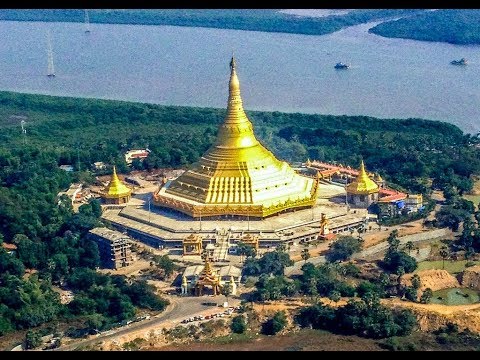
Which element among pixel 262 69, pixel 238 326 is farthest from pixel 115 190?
pixel 262 69

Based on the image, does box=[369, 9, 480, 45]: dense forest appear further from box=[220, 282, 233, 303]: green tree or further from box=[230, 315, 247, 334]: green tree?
box=[230, 315, 247, 334]: green tree

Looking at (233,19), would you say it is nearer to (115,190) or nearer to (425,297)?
(115,190)

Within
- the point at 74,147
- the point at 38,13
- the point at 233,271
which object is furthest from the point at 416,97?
the point at 38,13

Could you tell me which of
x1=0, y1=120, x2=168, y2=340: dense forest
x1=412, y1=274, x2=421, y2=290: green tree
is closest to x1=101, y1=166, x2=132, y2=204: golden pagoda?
x1=0, y1=120, x2=168, y2=340: dense forest

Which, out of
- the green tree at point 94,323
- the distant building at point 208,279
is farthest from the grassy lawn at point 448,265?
the green tree at point 94,323

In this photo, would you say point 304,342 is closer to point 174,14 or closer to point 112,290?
point 112,290

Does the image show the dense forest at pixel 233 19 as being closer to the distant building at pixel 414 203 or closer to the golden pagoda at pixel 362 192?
the golden pagoda at pixel 362 192
